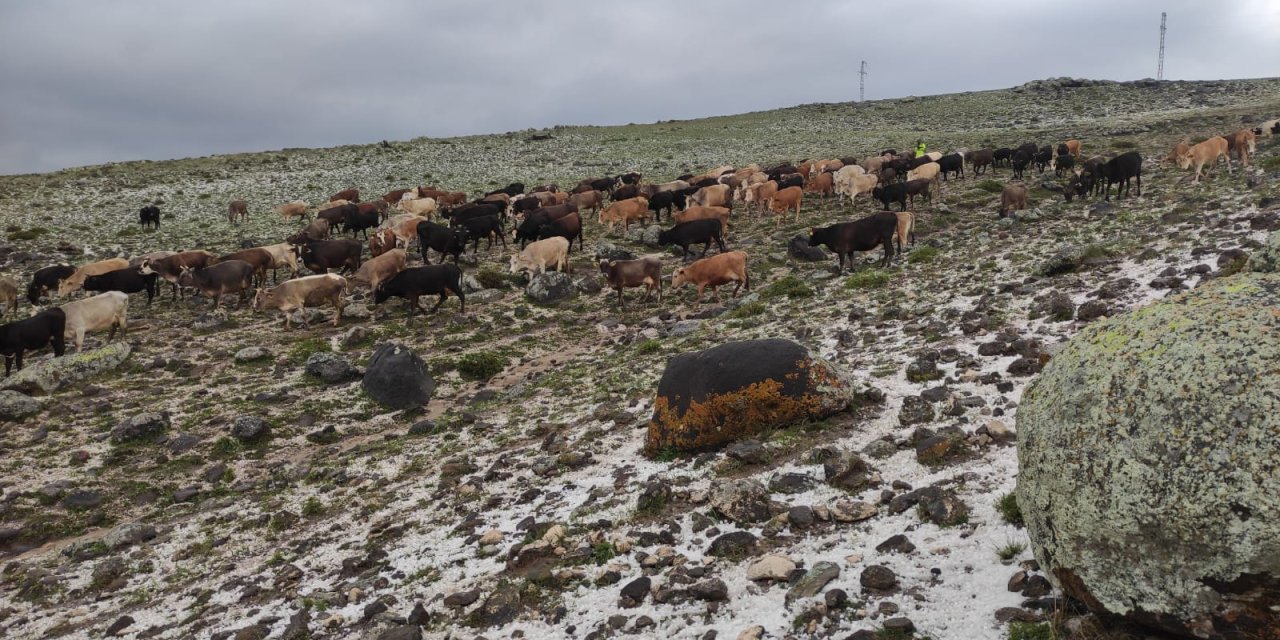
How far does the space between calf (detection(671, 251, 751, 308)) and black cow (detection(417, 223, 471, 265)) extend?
9477mm

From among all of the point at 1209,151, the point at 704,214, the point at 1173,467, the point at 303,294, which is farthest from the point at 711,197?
the point at 1173,467

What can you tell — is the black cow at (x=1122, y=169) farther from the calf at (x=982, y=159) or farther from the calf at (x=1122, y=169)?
the calf at (x=982, y=159)

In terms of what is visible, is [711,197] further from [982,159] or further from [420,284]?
[420,284]

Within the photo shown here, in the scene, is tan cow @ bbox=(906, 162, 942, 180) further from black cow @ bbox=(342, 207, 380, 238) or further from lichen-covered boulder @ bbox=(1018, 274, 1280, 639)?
lichen-covered boulder @ bbox=(1018, 274, 1280, 639)

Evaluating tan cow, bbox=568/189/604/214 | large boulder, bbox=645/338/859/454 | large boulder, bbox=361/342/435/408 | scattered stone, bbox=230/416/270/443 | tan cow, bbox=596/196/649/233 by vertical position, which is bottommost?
scattered stone, bbox=230/416/270/443

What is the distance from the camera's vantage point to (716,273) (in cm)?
2022

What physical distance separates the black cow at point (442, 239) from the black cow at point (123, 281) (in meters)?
8.96

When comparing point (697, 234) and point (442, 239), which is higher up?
point (442, 239)

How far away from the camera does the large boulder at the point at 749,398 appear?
940cm

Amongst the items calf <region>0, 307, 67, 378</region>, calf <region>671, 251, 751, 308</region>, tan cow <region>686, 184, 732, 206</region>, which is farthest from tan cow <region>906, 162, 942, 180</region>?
calf <region>0, 307, 67, 378</region>

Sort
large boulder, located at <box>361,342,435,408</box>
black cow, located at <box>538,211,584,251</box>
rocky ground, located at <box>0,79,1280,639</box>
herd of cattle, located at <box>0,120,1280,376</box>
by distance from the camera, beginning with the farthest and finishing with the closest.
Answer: black cow, located at <box>538,211,584,251</box>
herd of cattle, located at <box>0,120,1280,376</box>
large boulder, located at <box>361,342,435,408</box>
rocky ground, located at <box>0,79,1280,639</box>

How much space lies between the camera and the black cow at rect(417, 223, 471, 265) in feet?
84.8

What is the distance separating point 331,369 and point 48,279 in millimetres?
15148

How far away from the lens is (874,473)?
25.2 feet
